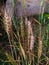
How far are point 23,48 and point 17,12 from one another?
2.32 ft

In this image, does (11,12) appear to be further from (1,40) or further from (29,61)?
(29,61)

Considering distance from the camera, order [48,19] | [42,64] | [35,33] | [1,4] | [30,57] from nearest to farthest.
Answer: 1. [30,57]
2. [42,64]
3. [35,33]
4. [48,19]
5. [1,4]

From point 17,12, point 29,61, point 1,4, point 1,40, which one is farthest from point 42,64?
point 1,4

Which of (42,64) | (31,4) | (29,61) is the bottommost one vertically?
(42,64)

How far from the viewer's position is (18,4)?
1966 mm

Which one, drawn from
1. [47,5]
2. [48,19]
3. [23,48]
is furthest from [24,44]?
[47,5]

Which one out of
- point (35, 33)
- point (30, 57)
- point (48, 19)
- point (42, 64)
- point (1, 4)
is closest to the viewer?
point (30, 57)

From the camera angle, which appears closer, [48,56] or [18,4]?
[48,56]

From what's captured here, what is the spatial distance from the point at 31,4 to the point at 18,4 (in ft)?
0.41

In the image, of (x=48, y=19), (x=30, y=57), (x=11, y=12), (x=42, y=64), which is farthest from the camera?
(x=48, y=19)

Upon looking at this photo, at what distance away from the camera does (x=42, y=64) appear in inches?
59.7

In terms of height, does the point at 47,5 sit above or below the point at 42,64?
above

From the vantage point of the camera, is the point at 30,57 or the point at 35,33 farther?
the point at 35,33

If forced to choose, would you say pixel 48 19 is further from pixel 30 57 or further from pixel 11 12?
pixel 30 57
